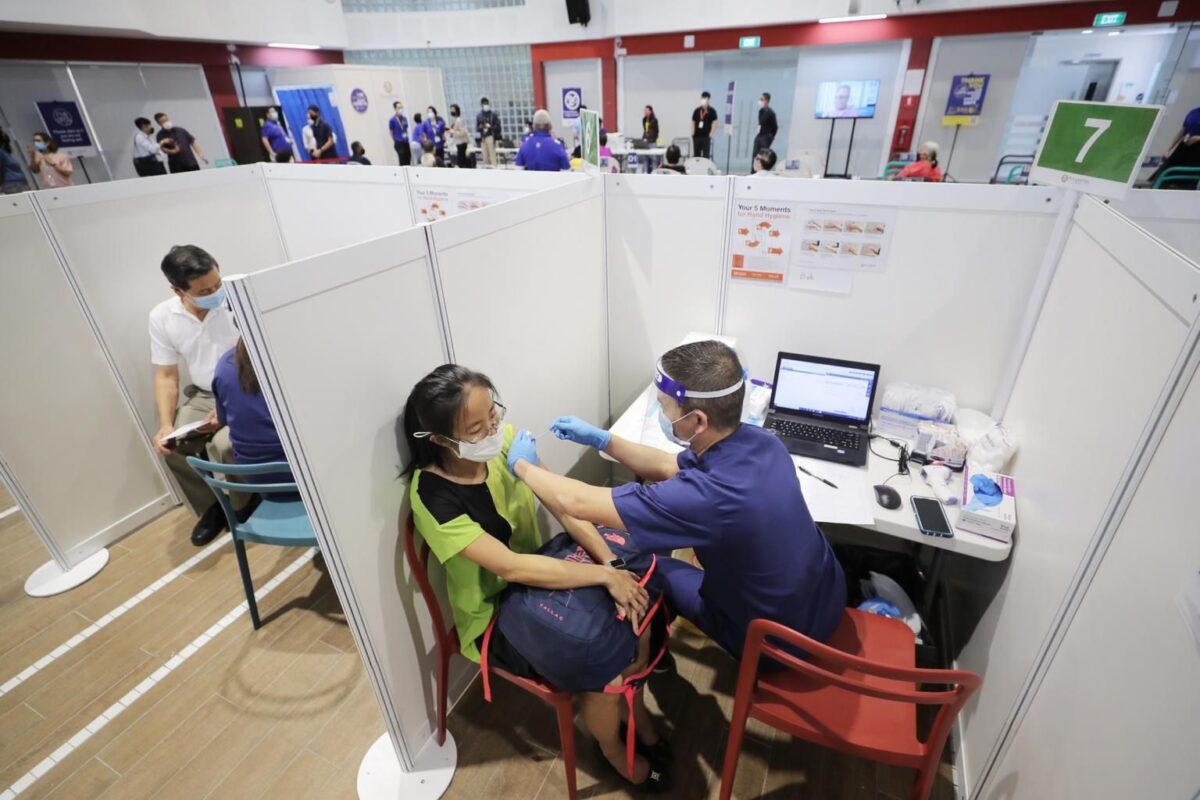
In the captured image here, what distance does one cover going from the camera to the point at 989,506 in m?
1.65

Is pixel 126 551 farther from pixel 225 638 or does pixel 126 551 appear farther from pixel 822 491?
pixel 822 491

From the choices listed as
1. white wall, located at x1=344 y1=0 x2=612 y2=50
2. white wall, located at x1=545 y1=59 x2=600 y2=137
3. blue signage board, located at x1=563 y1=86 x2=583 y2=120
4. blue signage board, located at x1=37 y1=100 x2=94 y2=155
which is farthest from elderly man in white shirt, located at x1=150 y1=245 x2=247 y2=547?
blue signage board, located at x1=563 y1=86 x2=583 y2=120

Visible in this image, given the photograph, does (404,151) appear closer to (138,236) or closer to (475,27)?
(475,27)

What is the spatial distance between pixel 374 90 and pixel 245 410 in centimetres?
981

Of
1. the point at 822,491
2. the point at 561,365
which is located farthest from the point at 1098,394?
the point at 561,365

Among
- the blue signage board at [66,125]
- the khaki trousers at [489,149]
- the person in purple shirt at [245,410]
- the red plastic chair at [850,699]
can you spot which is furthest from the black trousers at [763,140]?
the blue signage board at [66,125]

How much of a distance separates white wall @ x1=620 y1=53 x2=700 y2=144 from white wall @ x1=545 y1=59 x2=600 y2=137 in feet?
1.58

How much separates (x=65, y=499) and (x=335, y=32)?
10.3 meters

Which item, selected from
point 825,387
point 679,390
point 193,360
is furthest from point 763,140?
point 679,390

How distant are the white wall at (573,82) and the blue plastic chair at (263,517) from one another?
9.41 metres

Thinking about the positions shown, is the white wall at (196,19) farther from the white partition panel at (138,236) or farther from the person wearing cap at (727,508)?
the person wearing cap at (727,508)

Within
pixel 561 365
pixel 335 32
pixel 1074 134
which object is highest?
pixel 335 32

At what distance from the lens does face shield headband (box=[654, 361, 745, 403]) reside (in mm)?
1386

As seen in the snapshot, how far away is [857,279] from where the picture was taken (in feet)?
7.16
